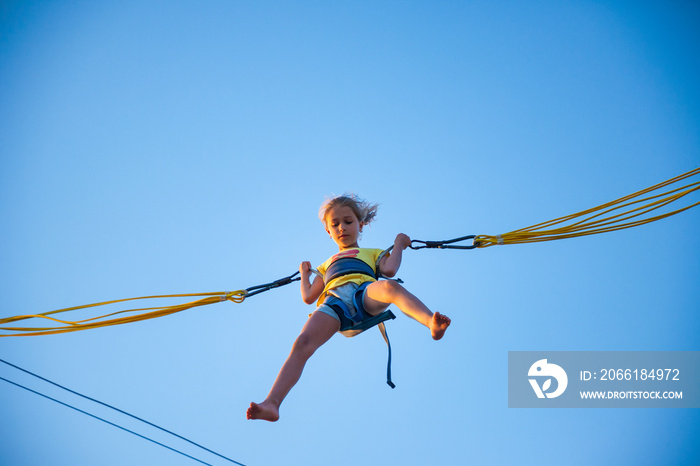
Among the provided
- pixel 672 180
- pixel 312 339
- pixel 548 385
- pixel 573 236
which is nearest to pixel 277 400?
pixel 312 339

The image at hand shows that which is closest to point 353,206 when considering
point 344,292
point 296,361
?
point 344,292

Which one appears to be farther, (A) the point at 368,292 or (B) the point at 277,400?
(A) the point at 368,292

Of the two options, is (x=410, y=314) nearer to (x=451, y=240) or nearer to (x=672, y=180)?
(x=451, y=240)

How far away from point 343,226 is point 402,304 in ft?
3.38

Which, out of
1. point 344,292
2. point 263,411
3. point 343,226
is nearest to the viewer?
point 263,411

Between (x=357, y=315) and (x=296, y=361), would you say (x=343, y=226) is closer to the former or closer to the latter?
(x=357, y=315)

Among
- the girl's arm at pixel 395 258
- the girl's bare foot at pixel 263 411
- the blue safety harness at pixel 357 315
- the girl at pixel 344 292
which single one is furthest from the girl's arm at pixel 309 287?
the girl's bare foot at pixel 263 411

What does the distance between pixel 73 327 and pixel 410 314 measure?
2.03m

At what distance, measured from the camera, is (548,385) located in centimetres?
627

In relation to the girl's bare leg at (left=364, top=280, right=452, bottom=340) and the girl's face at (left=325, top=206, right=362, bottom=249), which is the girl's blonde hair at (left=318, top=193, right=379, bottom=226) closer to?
the girl's face at (left=325, top=206, right=362, bottom=249)

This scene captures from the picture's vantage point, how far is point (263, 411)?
2990mm

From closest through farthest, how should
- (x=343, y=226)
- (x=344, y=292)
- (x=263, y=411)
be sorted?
(x=263, y=411)
(x=344, y=292)
(x=343, y=226)

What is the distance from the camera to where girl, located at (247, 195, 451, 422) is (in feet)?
10.4

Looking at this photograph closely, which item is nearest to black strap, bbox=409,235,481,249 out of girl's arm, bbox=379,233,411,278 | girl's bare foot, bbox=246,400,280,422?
girl's arm, bbox=379,233,411,278
